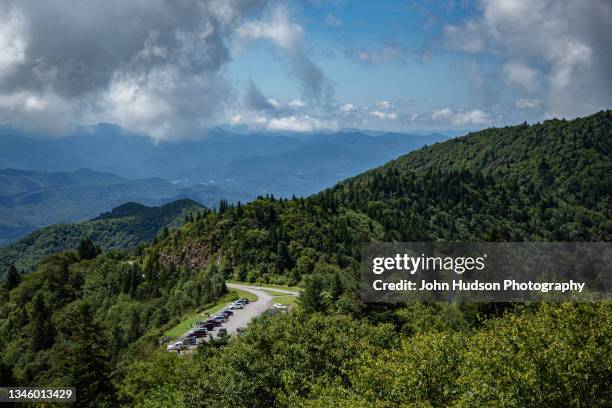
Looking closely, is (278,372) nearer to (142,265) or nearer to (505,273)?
(505,273)

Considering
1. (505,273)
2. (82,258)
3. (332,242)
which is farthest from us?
(82,258)

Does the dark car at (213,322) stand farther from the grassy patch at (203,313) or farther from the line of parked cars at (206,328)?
the grassy patch at (203,313)

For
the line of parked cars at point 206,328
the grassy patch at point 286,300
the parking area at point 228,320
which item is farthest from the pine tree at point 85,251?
the grassy patch at point 286,300

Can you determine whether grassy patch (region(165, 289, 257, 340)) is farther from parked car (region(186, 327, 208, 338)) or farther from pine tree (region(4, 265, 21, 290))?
pine tree (region(4, 265, 21, 290))

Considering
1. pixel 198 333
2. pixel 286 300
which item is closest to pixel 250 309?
pixel 286 300

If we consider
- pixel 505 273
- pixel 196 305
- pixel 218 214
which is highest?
pixel 218 214

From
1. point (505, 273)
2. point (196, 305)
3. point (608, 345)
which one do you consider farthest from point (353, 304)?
point (196, 305)

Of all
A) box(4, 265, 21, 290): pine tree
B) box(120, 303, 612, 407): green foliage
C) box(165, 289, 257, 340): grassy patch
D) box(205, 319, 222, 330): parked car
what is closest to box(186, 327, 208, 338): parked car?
box(205, 319, 222, 330): parked car
